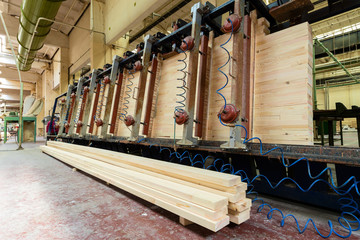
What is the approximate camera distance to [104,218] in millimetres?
1241

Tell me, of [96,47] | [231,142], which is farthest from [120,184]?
[96,47]

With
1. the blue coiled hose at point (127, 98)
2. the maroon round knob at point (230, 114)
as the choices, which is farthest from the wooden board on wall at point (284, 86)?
the blue coiled hose at point (127, 98)

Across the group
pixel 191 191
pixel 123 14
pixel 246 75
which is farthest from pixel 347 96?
pixel 191 191

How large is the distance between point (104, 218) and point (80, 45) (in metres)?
7.83

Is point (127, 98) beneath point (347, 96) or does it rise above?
beneath

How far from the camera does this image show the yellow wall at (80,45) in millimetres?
6781

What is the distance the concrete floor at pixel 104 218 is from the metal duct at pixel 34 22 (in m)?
3.84

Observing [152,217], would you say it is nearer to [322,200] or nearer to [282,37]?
[322,200]

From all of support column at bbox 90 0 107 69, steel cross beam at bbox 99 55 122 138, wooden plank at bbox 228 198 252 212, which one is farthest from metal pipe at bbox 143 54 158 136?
support column at bbox 90 0 107 69

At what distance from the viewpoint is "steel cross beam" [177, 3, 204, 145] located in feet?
6.46

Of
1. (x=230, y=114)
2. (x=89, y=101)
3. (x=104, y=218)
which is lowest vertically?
(x=104, y=218)

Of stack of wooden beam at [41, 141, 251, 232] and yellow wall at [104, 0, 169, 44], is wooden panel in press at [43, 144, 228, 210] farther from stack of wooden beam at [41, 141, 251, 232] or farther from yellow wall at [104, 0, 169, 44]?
yellow wall at [104, 0, 169, 44]

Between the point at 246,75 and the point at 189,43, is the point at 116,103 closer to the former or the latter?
the point at 189,43

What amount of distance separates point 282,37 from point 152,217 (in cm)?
193
